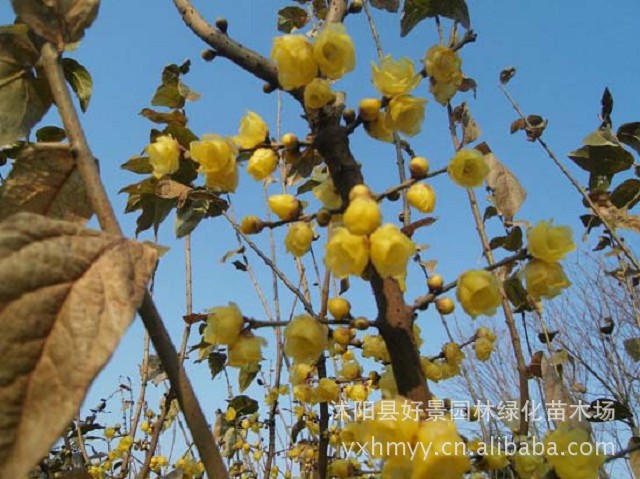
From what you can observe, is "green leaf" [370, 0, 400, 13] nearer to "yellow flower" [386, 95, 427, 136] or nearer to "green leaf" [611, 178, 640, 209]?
"yellow flower" [386, 95, 427, 136]

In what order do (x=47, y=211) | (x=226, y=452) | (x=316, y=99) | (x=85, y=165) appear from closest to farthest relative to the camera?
(x=85, y=165) < (x=47, y=211) < (x=316, y=99) < (x=226, y=452)

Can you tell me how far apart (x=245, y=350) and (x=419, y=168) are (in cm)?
48

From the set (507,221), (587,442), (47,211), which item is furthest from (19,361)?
(507,221)

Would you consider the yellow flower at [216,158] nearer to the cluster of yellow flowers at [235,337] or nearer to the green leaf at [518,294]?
the cluster of yellow flowers at [235,337]

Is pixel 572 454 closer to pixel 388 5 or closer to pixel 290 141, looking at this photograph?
pixel 290 141

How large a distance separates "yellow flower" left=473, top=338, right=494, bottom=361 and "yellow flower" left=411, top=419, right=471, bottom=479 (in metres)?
0.65

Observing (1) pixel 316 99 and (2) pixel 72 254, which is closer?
(2) pixel 72 254

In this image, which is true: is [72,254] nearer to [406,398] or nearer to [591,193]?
[406,398]

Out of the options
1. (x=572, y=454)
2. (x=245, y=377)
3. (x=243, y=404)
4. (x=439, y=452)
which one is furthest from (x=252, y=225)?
(x=243, y=404)

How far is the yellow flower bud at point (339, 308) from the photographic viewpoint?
109cm

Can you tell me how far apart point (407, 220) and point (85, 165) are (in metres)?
1.45

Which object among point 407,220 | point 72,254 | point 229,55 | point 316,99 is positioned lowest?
point 72,254

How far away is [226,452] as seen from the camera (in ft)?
10.4

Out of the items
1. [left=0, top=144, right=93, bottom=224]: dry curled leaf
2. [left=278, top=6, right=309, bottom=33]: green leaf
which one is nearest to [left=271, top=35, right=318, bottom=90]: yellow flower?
[left=0, top=144, right=93, bottom=224]: dry curled leaf
